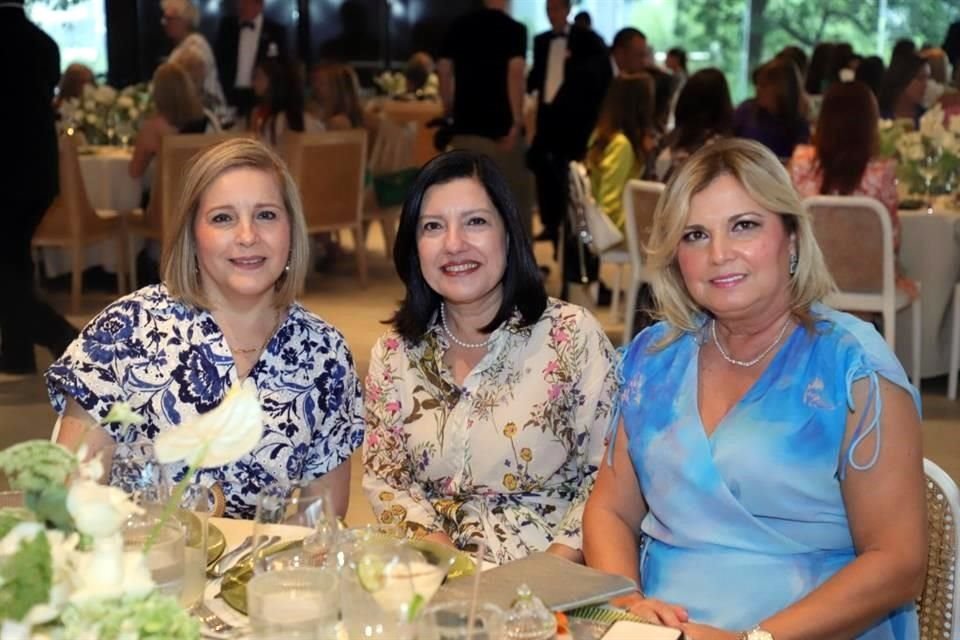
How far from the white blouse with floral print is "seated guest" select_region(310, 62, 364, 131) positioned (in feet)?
→ 20.8

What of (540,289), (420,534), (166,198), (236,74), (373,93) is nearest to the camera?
(420,534)

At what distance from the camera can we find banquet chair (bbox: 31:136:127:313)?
22.3ft

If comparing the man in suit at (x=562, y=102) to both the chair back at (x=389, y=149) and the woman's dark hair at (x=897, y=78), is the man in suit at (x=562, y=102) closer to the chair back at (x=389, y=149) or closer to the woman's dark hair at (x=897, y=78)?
the chair back at (x=389, y=149)

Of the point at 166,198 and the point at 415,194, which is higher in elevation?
Answer: the point at 415,194

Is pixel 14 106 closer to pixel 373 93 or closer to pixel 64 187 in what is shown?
pixel 64 187

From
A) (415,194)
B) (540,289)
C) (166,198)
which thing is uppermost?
(415,194)

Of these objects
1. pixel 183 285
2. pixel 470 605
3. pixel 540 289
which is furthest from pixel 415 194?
pixel 470 605

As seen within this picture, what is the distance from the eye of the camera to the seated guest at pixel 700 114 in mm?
6180

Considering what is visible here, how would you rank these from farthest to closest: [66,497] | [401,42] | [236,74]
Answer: [401,42]
[236,74]
[66,497]

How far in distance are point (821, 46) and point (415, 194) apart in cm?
917

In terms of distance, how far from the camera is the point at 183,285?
2.40 meters

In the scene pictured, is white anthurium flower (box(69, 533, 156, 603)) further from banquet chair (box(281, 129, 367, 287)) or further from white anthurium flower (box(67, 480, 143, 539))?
banquet chair (box(281, 129, 367, 287))

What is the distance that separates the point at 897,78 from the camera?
354 inches

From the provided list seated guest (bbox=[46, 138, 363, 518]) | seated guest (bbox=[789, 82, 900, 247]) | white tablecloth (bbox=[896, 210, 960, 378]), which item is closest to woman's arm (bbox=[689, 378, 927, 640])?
seated guest (bbox=[46, 138, 363, 518])
